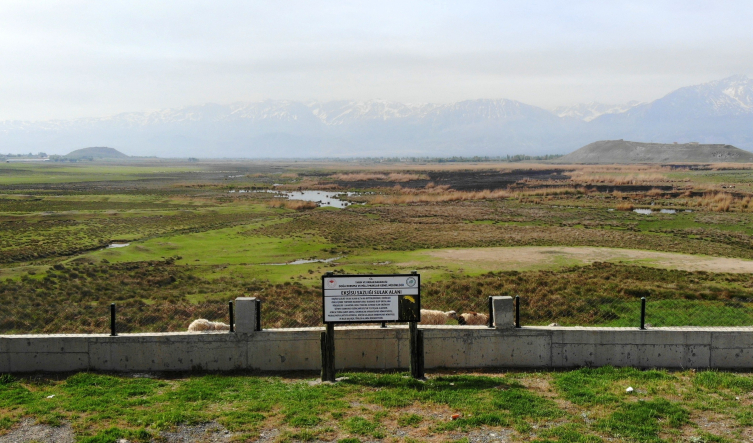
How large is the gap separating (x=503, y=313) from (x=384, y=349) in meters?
2.74

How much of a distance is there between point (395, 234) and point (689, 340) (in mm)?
36272

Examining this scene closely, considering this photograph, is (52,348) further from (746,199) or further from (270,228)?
(746,199)

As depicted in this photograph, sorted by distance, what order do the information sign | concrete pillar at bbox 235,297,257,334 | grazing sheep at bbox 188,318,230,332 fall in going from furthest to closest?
grazing sheep at bbox 188,318,230,332
concrete pillar at bbox 235,297,257,334
the information sign

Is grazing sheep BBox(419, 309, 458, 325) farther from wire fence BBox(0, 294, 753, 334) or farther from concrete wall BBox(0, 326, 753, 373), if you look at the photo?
concrete wall BBox(0, 326, 753, 373)

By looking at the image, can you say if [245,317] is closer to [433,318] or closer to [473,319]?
[433,318]

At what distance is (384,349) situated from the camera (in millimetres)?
12844

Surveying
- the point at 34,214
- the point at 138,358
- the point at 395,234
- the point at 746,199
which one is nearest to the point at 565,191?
the point at 746,199

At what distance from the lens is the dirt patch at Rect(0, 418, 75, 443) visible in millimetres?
8633

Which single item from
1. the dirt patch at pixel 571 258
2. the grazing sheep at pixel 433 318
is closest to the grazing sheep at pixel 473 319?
the grazing sheep at pixel 433 318

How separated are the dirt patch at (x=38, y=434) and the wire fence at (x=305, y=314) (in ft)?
29.8

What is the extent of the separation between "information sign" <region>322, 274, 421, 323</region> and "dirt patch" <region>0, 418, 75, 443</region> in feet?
15.6

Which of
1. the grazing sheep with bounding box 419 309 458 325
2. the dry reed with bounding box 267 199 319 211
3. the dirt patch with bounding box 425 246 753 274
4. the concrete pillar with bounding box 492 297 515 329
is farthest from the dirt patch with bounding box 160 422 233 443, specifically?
the dry reed with bounding box 267 199 319 211

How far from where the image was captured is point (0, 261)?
34656mm

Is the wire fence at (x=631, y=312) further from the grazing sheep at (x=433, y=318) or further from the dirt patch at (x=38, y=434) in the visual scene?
the dirt patch at (x=38, y=434)
